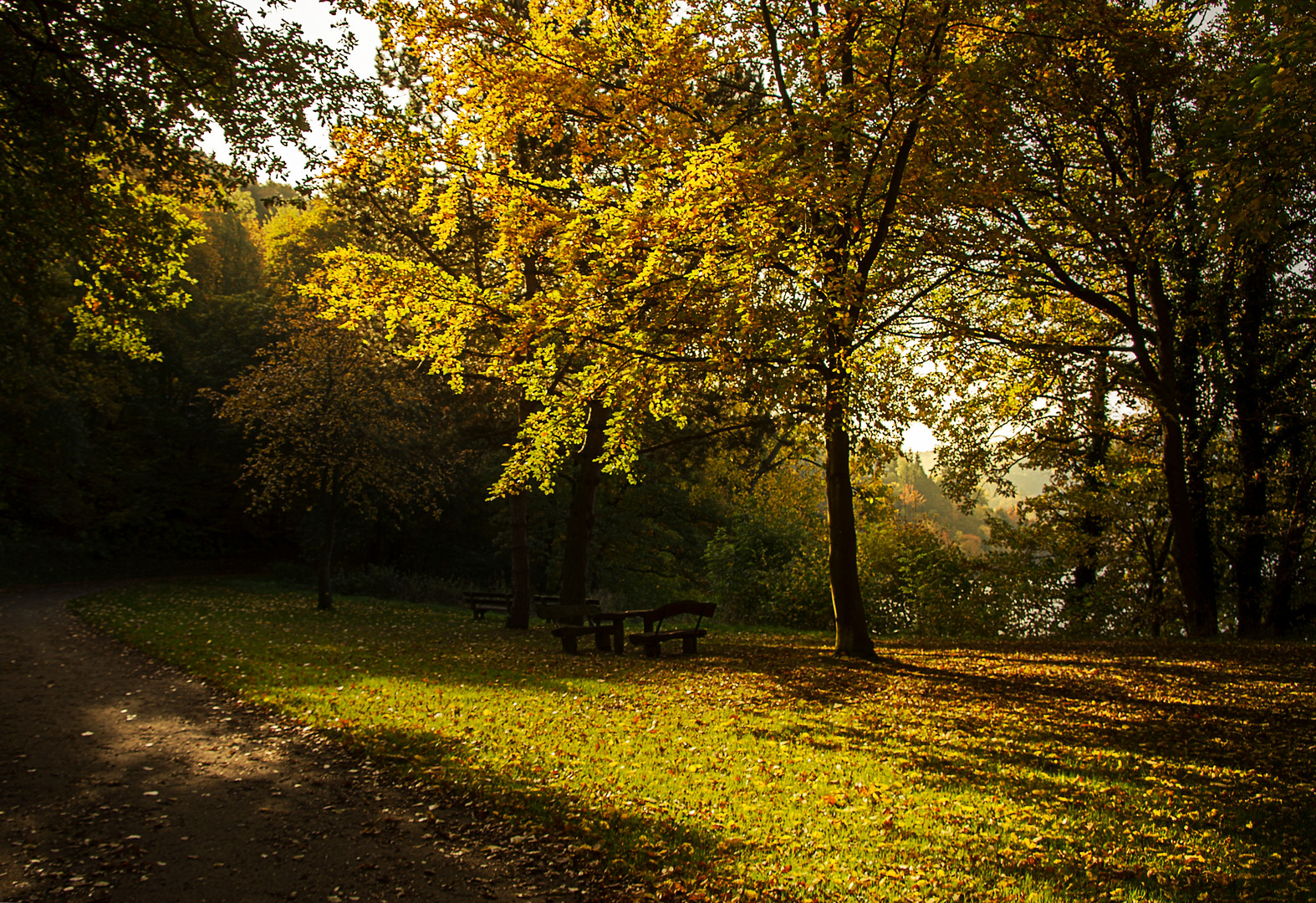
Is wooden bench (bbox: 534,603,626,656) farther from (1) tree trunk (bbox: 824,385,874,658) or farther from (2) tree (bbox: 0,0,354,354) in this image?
(2) tree (bbox: 0,0,354,354)

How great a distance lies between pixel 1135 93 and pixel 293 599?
24809 mm

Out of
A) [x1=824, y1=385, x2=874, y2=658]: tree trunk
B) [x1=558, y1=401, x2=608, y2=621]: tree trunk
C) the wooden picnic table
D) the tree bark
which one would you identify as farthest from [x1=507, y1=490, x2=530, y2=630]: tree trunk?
the tree bark

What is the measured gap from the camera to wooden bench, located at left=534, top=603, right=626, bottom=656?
45.3 feet

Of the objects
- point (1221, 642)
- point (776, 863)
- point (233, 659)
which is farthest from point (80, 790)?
point (1221, 642)

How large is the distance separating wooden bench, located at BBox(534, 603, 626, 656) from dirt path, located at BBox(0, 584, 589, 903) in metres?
6.04

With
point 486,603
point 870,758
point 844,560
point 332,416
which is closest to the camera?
point 870,758

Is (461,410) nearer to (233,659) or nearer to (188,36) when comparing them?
(233,659)

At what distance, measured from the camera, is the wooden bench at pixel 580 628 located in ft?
45.3

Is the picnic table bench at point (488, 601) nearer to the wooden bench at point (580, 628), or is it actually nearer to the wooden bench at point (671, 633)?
the wooden bench at point (580, 628)

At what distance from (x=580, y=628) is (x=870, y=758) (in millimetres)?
7960

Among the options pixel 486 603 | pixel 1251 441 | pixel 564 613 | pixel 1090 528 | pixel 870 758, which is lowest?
pixel 486 603

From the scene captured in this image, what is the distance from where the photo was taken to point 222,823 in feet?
17.7

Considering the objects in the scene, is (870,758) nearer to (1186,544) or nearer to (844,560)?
(844,560)

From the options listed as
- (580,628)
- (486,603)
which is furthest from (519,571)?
(580,628)
